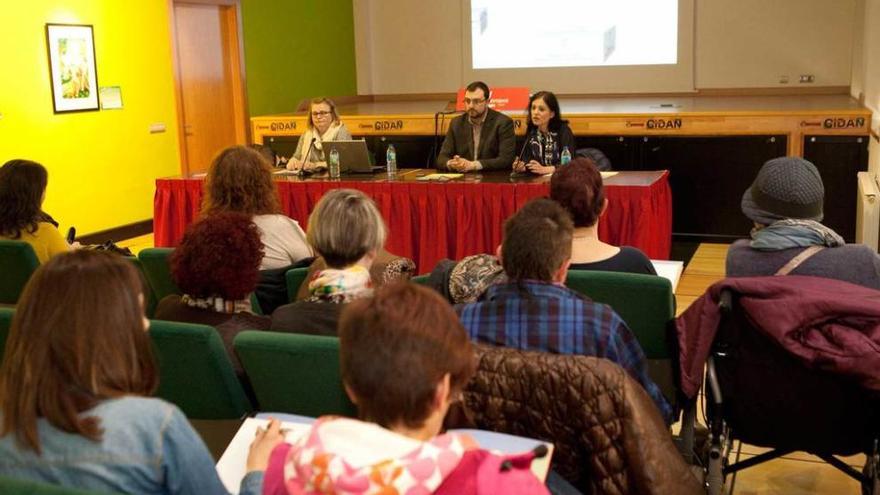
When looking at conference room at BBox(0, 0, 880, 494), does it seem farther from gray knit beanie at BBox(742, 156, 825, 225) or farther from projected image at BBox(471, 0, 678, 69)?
projected image at BBox(471, 0, 678, 69)

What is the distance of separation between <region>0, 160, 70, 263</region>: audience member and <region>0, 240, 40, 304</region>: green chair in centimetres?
14

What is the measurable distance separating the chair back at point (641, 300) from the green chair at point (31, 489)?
1.71 metres

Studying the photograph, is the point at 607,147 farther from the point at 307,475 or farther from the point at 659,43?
the point at 307,475

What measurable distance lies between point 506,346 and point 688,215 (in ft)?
17.8

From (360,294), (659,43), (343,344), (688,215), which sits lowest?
(688,215)

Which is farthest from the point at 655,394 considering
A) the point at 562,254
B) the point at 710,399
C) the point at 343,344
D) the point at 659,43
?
the point at 659,43

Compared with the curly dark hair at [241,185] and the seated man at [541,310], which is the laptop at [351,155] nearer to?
the curly dark hair at [241,185]

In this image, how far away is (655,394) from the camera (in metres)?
2.42

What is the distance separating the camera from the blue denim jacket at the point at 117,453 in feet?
4.99

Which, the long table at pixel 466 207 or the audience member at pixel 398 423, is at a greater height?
the audience member at pixel 398 423

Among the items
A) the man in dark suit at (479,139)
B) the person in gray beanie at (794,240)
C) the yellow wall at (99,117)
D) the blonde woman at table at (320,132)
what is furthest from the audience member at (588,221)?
the yellow wall at (99,117)

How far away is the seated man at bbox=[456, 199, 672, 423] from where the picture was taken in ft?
6.99

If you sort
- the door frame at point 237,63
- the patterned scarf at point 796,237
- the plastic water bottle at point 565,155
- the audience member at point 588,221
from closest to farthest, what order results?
the patterned scarf at point 796,237 → the audience member at point 588,221 → the plastic water bottle at point 565,155 → the door frame at point 237,63

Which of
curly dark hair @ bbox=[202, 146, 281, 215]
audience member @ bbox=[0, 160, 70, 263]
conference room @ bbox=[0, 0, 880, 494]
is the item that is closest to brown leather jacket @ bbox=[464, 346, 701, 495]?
conference room @ bbox=[0, 0, 880, 494]
